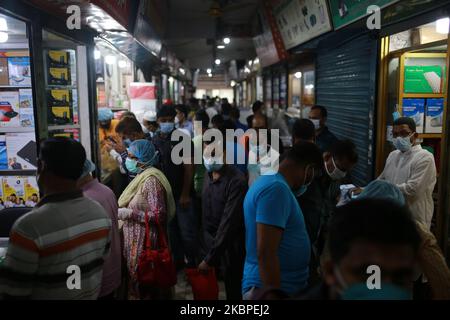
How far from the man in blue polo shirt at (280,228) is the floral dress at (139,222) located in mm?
1222

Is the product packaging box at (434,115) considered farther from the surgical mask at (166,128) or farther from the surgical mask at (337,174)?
the surgical mask at (166,128)

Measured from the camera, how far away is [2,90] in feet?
13.9

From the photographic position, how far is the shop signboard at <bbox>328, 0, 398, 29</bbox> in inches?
167

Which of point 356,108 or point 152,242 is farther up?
point 356,108

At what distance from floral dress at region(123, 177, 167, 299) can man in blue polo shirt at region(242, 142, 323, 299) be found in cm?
122

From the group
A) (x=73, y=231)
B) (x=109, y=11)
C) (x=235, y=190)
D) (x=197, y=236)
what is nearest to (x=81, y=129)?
(x=109, y=11)

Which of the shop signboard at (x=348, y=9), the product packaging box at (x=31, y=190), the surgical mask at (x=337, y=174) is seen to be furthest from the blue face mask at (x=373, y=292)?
the product packaging box at (x=31, y=190)

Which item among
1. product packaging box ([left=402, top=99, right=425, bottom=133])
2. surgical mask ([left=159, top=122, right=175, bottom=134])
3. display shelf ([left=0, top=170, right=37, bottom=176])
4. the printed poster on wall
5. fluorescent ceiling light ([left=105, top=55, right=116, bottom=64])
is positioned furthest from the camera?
fluorescent ceiling light ([left=105, top=55, right=116, bottom=64])

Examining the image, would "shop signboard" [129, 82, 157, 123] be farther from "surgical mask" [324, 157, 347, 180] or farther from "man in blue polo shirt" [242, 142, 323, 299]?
"man in blue polo shirt" [242, 142, 323, 299]

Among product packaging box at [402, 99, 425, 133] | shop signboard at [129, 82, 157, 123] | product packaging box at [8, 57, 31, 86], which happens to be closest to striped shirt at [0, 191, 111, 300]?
product packaging box at [8, 57, 31, 86]

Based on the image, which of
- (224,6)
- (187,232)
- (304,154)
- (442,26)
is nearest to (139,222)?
(187,232)

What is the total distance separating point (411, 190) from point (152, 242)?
8.50ft

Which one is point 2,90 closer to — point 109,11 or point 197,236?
point 109,11

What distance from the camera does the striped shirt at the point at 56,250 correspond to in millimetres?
1912
